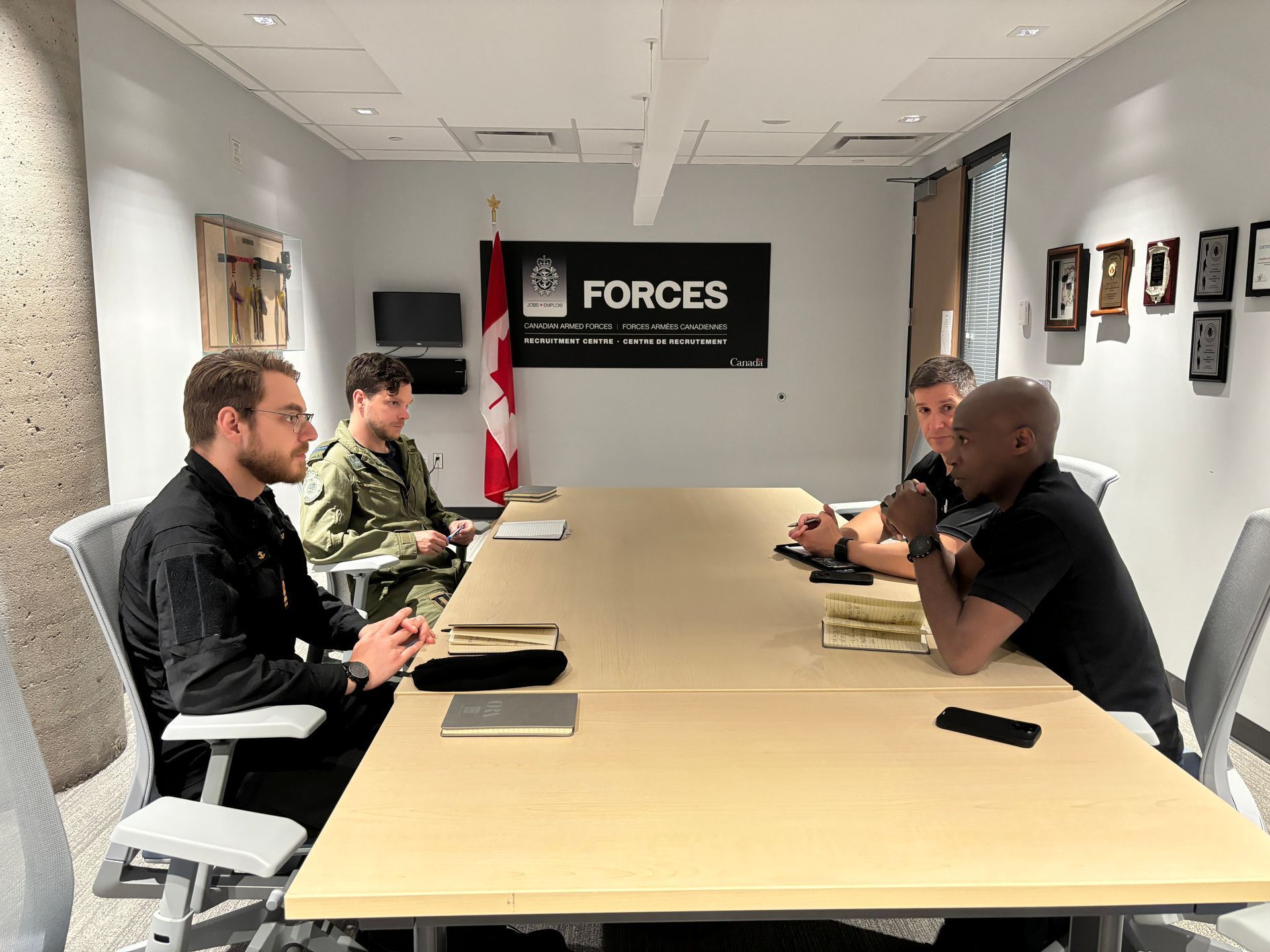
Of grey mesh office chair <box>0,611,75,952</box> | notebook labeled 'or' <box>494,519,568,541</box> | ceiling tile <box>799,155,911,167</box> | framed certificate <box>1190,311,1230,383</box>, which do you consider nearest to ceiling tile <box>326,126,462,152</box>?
ceiling tile <box>799,155,911,167</box>

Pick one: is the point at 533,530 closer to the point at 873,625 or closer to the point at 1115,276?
the point at 873,625

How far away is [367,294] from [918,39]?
4585 mm

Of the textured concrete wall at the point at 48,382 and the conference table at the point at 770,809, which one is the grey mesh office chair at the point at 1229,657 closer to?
the conference table at the point at 770,809

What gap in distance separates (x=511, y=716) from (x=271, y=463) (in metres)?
0.83

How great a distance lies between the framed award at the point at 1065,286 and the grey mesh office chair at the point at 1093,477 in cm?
210

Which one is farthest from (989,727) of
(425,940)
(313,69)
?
(313,69)

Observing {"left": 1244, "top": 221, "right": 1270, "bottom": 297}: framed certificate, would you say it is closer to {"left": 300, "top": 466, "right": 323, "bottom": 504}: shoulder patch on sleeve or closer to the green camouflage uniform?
A: the green camouflage uniform

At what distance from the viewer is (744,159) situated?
6.62 metres

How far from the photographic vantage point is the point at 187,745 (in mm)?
1700

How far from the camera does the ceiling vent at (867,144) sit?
5.82 meters

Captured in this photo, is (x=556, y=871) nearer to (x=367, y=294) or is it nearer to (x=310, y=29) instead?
(x=310, y=29)

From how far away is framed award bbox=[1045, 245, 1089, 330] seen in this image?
170 inches

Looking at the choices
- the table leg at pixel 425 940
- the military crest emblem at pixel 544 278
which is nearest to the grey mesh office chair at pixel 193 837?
the table leg at pixel 425 940

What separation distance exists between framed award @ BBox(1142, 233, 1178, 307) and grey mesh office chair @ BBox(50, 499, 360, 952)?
3.66 m
